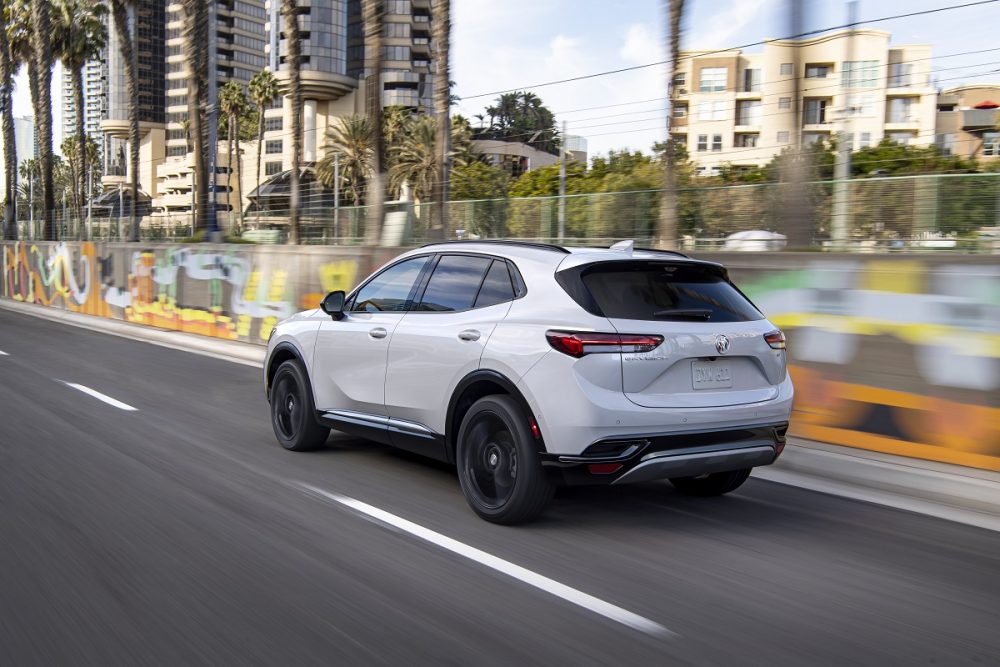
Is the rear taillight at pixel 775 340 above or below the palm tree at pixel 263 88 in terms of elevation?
below

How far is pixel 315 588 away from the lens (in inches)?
175

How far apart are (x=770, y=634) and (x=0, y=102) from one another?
43144mm

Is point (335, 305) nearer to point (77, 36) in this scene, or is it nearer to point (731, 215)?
point (731, 215)

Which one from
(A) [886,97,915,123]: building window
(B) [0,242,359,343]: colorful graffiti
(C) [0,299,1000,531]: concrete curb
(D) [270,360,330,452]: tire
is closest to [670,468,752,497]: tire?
(C) [0,299,1000,531]: concrete curb

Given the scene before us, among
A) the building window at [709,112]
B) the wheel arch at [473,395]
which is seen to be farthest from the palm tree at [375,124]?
the building window at [709,112]

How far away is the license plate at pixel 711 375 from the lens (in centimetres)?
527

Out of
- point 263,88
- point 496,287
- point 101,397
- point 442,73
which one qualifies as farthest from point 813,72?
point 263,88

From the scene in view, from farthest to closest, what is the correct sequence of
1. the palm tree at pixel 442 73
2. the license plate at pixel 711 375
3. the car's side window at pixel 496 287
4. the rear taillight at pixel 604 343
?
the palm tree at pixel 442 73 < the car's side window at pixel 496 287 < the license plate at pixel 711 375 < the rear taillight at pixel 604 343

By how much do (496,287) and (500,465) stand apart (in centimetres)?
108

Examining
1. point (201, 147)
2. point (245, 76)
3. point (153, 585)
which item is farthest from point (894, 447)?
point (245, 76)

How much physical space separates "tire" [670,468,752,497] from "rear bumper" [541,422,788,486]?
90 cm

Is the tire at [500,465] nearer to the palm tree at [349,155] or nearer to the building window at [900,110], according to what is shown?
the building window at [900,110]

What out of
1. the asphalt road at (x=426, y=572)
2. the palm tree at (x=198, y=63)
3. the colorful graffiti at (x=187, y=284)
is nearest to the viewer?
the asphalt road at (x=426, y=572)

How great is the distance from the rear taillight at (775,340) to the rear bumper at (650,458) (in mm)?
551
